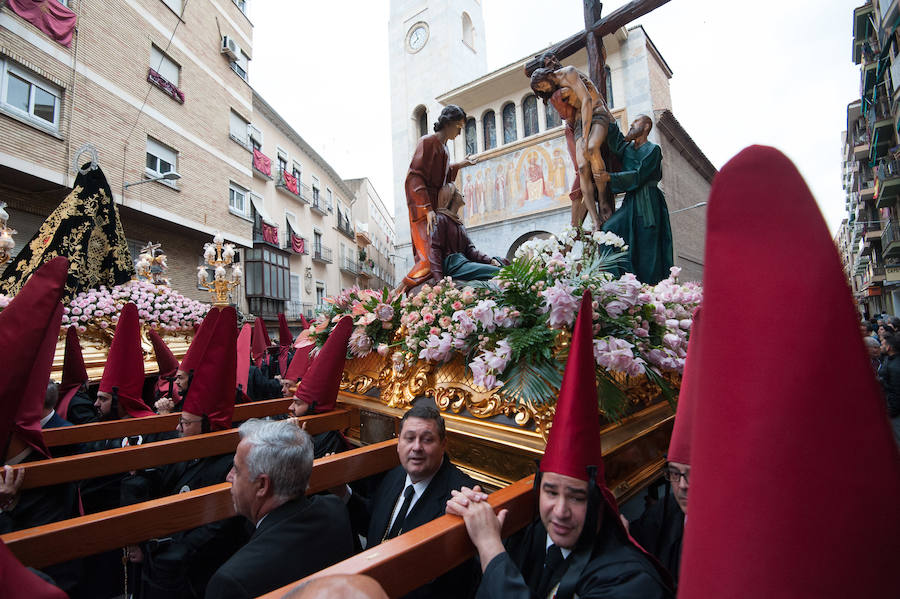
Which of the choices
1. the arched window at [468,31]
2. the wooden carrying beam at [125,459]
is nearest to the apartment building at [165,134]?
the arched window at [468,31]

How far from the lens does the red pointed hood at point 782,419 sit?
0.43 meters

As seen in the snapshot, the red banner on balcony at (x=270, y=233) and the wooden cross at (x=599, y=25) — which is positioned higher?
the red banner on balcony at (x=270, y=233)

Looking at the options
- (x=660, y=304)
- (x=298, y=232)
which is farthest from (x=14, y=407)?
(x=298, y=232)

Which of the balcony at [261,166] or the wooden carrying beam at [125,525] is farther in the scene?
the balcony at [261,166]

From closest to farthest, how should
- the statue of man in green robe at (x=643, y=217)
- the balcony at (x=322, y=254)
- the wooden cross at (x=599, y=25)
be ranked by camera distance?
the statue of man in green robe at (x=643, y=217)
the wooden cross at (x=599, y=25)
the balcony at (x=322, y=254)

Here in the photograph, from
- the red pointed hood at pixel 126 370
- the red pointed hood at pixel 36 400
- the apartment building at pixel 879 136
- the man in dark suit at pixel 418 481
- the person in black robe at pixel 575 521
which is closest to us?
the person in black robe at pixel 575 521

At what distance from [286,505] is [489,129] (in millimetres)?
16094

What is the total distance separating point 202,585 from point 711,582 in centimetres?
226

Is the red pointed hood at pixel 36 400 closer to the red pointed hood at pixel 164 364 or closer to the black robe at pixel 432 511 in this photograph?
the black robe at pixel 432 511

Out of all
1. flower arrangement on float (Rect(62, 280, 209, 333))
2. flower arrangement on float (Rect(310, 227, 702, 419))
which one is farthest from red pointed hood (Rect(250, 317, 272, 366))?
flower arrangement on float (Rect(310, 227, 702, 419))

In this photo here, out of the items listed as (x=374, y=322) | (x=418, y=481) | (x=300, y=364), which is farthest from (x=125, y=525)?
(x=300, y=364)

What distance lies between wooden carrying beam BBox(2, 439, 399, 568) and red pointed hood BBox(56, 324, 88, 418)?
108 inches

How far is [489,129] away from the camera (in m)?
15.9

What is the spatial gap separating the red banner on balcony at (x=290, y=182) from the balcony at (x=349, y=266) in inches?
212
